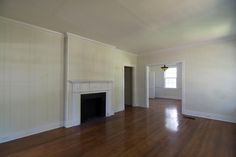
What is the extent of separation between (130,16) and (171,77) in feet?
27.1

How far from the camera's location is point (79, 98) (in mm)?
4008

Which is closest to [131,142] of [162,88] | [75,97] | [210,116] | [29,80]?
[75,97]

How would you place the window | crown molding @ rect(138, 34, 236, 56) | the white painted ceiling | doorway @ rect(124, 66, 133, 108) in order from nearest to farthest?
the white painted ceiling
crown molding @ rect(138, 34, 236, 56)
doorway @ rect(124, 66, 133, 108)
the window

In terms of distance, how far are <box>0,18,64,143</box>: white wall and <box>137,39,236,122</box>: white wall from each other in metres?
4.51

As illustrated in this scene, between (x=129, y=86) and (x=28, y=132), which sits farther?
(x=129, y=86)

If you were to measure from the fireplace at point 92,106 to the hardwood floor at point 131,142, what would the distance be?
62cm

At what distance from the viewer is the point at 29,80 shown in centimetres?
321

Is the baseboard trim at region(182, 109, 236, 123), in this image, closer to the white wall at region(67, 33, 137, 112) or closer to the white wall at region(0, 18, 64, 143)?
the white wall at region(67, 33, 137, 112)

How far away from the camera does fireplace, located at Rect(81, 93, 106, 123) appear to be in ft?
14.0

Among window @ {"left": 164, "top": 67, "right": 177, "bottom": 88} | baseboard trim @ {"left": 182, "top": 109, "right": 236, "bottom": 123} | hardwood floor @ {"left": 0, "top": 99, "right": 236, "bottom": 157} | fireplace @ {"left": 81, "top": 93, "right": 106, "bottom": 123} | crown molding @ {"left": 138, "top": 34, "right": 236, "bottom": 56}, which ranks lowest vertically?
hardwood floor @ {"left": 0, "top": 99, "right": 236, "bottom": 157}

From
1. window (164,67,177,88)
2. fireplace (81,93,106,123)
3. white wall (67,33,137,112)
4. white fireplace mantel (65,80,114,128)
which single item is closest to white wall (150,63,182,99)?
window (164,67,177,88)

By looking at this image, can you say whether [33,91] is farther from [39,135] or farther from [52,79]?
[39,135]

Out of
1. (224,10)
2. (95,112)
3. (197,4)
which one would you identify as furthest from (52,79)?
(224,10)

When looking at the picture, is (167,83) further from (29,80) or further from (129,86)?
(29,80)
